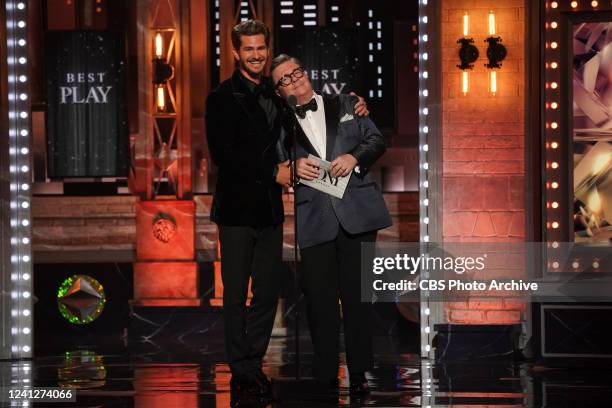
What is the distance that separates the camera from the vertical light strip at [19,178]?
23.4 feet

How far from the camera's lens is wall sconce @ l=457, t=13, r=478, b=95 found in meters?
6.95

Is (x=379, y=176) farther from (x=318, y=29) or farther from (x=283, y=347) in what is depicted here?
(x=283, y=347)

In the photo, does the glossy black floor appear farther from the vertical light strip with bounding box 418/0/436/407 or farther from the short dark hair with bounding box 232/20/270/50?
the short dark hair with bounding box 232/20/270/50

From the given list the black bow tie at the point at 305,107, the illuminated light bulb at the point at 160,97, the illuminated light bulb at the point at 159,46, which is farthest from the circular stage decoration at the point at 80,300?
the black bow tie at the point at 305,107

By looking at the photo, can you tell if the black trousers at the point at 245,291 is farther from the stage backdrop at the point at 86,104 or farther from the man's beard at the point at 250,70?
the stage backdrop at the point at 86,104

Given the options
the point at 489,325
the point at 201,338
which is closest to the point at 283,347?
the point at 201,338

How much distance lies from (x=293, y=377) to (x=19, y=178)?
2499 millimetres

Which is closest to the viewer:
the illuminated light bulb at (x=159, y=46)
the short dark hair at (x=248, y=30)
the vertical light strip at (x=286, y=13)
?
the short dark hair at (x=248, y=30)

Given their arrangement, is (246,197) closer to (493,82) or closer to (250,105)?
(250,105)

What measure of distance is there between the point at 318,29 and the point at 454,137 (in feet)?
10.5

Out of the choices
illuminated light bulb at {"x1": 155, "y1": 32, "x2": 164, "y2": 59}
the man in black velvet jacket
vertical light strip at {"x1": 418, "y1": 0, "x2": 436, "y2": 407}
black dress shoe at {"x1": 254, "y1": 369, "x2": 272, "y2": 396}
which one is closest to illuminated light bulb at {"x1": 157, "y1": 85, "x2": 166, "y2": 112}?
illuminated light bulb at {"x1": 155, "y1": 32, "x2": 164, "y2": 59}

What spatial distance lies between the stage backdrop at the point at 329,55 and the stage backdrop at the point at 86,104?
1.64m

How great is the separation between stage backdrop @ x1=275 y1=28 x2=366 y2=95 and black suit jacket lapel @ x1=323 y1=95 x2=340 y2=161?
442 cm

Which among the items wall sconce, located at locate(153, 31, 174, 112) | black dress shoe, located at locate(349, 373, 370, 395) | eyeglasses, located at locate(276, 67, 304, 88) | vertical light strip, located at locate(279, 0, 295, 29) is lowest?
black dress shoe, located at locate(349, 373, 370, 395)
